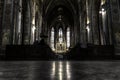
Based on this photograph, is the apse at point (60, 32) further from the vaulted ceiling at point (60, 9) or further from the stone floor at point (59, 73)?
the stone floor at point (59, 73)

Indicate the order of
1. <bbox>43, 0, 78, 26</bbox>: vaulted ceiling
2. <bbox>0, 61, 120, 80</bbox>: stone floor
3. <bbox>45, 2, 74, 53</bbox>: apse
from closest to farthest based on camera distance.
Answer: <bbox>0, 61, 120, 80</bbox>: stone floor, <bbox>43, 0, 78, 26</bbox>: vaulted ceiling, <bbox>45, 2, 74, 53</bbox>: apse

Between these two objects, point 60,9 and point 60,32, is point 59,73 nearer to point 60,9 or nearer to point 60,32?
point 60,9

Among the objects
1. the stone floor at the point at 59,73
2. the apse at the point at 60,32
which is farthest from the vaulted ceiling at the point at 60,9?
the stone floor at the point at 59,73

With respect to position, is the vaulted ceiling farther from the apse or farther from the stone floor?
the stone floor

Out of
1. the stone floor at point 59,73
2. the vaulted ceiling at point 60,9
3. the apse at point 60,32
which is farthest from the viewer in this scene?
the apse at point 60,32

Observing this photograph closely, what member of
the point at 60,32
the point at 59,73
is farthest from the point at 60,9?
the point at 59,73

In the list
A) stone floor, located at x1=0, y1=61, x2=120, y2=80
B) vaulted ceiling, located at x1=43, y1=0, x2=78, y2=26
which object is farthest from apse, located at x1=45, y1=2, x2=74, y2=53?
stone floor, located at x1=0, y1=61, x2=120, y2=80

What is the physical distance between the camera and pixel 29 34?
67.4 feet

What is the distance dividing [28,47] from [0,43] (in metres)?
2.67

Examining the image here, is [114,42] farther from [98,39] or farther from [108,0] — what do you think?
[98,39]

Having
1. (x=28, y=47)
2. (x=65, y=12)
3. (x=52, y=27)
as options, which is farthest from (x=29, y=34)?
(x=52, y=27)

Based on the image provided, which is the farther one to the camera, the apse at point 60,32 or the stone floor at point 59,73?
the apse at point 60,32

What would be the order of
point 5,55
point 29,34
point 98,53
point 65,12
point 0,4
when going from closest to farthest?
point 5,55
point 98,53
point 0,4
point 29,34
point 65,12

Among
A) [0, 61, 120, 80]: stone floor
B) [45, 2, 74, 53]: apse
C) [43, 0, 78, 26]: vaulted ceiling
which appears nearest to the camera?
[0, 61, 120, 80]: stone floor
